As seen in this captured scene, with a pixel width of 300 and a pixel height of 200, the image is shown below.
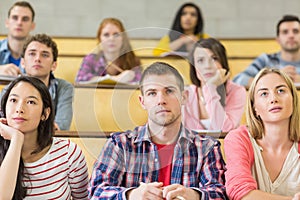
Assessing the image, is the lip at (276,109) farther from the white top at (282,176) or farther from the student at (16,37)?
the student at (16,37)

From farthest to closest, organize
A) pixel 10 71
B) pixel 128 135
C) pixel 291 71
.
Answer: pixel 291 71 → pixel 10 71 → pixel 128 135

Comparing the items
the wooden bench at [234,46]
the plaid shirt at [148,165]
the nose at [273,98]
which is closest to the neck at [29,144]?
the plaid shirt at [148,165]

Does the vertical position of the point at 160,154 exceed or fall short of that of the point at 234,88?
it falls short

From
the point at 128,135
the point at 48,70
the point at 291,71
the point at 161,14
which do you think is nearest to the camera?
the point at 128,135

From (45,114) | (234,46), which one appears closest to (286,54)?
(234,46)

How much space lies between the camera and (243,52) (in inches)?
98.9

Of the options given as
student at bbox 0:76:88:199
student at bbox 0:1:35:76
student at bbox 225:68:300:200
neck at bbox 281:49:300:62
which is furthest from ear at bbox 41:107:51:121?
neck at bbox 281:49:300:62

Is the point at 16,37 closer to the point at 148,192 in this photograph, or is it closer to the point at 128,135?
the point at 128,135

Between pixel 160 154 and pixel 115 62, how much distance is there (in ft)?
0.88

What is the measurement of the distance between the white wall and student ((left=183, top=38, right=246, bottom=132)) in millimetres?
1226

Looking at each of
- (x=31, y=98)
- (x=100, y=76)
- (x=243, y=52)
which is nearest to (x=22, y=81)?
(x=31, y=98)

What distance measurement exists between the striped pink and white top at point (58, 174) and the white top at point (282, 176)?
36 cm

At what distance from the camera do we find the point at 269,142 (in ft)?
3.90

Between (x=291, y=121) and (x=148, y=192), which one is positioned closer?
(x=148, y=192)
